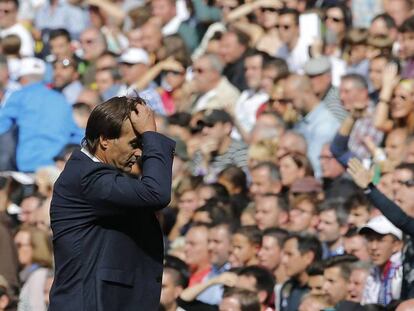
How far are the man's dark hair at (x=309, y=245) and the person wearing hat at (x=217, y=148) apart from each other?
264cm

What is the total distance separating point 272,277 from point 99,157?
A: 13.0 ft

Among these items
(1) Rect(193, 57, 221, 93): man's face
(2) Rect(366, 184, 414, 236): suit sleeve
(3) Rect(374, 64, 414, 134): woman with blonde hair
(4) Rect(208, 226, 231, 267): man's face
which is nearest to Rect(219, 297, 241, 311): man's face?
(2) Rect(366, 184, 414, 236): suit sleeve

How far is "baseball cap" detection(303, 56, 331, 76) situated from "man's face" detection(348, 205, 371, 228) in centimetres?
267

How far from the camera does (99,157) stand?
6176mm

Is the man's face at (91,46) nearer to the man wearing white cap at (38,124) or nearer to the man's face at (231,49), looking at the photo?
the man's face at (231,49)

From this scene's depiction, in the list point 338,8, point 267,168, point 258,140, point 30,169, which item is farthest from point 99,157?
point 338,8

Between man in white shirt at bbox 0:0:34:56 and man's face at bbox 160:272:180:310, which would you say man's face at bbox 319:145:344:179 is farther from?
man in white shirt at bbox 0:0:34:56

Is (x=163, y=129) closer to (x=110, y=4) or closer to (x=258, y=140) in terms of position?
(x=258, y=140)

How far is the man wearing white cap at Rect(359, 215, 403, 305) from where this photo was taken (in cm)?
941

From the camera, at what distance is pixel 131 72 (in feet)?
51.0

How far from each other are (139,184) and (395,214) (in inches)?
130

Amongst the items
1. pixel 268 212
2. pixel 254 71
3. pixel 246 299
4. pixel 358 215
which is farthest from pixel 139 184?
pixel 254 71

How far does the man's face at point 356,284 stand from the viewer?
9.53 metres

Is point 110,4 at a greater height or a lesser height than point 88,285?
lesser
